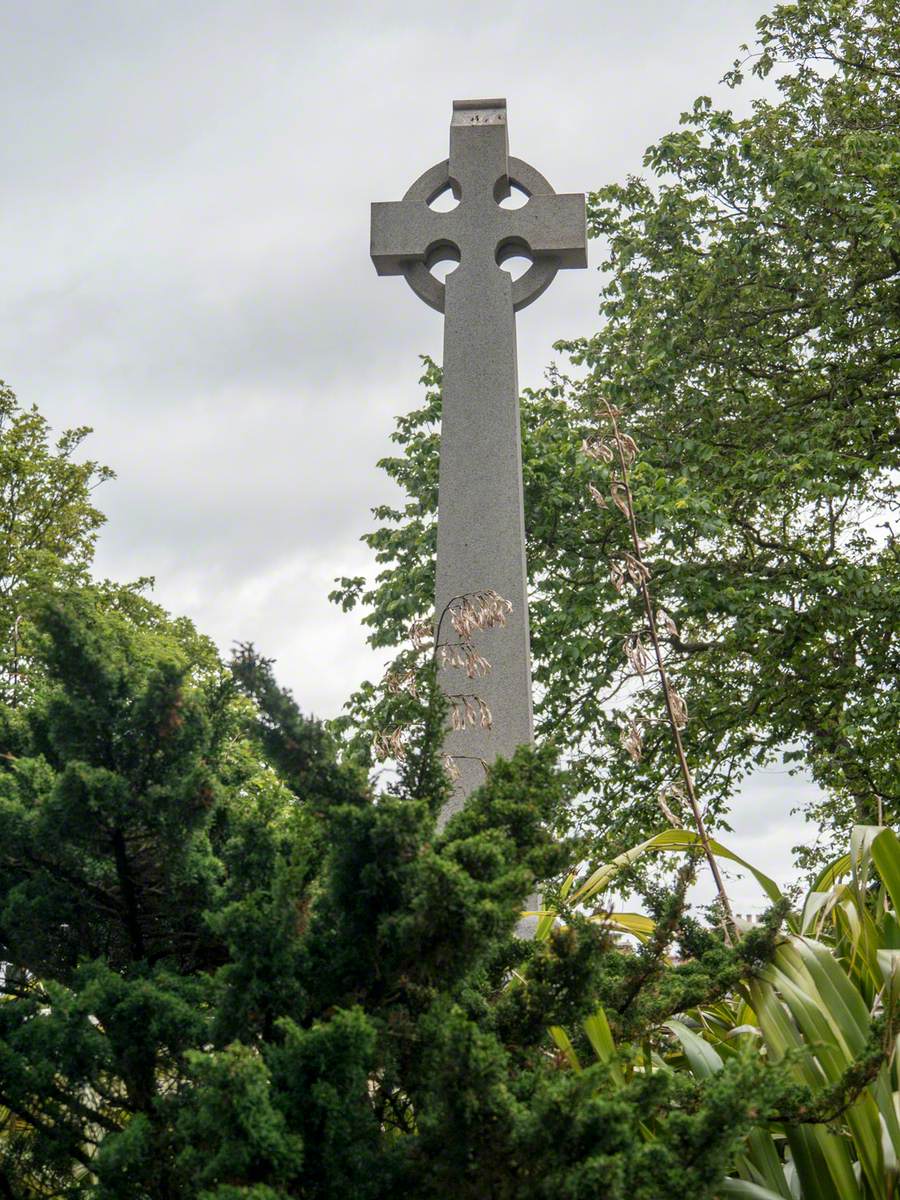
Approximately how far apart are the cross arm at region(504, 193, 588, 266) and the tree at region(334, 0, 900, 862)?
A: 14.3 ft

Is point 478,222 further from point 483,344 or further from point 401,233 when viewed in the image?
point 483,344

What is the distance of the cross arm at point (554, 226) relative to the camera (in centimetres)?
602

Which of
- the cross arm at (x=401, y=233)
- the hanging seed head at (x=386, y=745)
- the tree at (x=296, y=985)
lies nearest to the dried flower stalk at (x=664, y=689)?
the tree at (x=296, y=985)

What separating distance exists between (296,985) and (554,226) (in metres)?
4.59

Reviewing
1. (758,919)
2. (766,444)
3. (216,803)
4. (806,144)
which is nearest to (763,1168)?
(758,919)

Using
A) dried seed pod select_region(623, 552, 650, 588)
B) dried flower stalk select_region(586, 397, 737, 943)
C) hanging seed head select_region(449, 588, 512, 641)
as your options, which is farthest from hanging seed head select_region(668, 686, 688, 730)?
hanging seed head select_region(449, 588, 512, 641)

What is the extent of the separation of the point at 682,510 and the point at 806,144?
414 cm

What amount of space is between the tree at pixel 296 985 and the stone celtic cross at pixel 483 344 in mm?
2310

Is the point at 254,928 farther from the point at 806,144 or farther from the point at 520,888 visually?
the point at 806,144

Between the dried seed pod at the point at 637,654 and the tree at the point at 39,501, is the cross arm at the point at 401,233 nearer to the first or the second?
the dried seed pod at the point at 637,654

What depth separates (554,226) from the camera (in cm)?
609

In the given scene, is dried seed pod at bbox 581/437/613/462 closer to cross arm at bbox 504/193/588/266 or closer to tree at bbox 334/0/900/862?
cross arm at bbox 504/193/588/266

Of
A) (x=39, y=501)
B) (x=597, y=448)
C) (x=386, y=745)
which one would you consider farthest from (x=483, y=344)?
(x=39, y=501)

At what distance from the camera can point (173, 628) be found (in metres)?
17.8
